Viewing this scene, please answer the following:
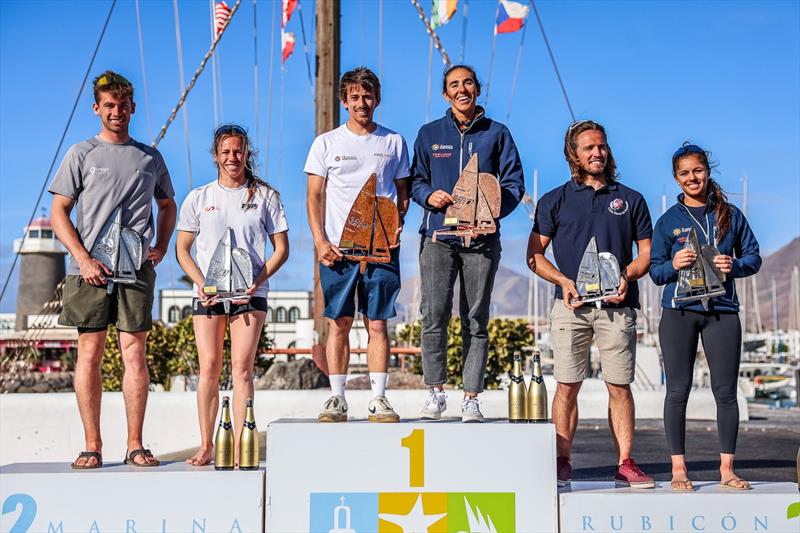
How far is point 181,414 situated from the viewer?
10258 millimetres

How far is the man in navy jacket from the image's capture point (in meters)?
5.40

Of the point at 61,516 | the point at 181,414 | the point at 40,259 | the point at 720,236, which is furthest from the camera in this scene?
the point at 40,259

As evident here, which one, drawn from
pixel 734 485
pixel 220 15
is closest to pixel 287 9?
pixel 220 15

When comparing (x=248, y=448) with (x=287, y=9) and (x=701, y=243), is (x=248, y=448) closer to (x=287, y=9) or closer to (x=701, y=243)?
(x=701, y=243)

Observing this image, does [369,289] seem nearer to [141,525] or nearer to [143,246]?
[143,246]

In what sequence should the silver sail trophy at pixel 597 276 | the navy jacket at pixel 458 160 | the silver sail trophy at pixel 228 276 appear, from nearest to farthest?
the silver sail trophy at pixel 597 276 < the silver sail trophy at pixel 228 276 < the navy jacket at pixel 458 160

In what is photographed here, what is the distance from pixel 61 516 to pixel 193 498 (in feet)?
2.15

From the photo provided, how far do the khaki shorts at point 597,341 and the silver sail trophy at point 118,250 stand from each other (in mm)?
2408

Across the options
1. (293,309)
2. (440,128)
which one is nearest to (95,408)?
(440,128)

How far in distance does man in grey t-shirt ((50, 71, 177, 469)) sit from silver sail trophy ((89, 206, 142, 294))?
0.09ft

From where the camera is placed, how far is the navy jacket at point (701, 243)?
5.18m

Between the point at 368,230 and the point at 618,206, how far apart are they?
1431 millimetres

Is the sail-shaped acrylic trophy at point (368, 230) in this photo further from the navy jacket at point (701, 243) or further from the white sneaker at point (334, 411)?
the navy jacket at point (701, 243)

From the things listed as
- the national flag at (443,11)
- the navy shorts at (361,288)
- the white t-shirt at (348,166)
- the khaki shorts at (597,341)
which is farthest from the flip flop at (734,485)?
the national flag at (443,11)
